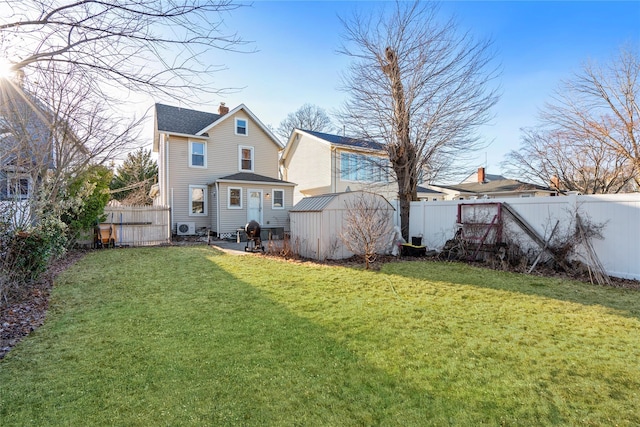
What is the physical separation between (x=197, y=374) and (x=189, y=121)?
17.7 meters

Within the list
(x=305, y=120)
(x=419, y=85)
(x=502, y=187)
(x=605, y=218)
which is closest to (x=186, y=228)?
(x=419, y=85)

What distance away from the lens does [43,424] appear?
221 centimetres

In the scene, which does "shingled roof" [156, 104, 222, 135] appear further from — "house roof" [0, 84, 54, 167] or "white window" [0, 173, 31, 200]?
"house roof" [0, 84, 54, 167]

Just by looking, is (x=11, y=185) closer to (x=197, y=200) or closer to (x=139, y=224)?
(x=139, y=224)

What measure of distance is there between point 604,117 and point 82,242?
2128 centimetres

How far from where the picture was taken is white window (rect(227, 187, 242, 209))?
16.7m

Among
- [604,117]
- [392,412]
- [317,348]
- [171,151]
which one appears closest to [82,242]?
[171,151]

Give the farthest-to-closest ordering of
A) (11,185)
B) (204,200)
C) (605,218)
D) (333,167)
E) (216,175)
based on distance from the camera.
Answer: (333,167) < (216,175) < (204,200) < (605,218) < (11,185)

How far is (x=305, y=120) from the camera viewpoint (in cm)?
3462

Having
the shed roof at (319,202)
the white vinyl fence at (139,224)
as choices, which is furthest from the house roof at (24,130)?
the shed roof at (319,202)

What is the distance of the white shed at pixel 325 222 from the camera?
30.7 ft

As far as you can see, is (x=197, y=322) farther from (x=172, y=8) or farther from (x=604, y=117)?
(x=604, y=117)

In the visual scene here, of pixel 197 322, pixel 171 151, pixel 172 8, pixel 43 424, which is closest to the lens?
pixel 43 424

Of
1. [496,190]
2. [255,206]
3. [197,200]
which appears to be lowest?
[255,206]
